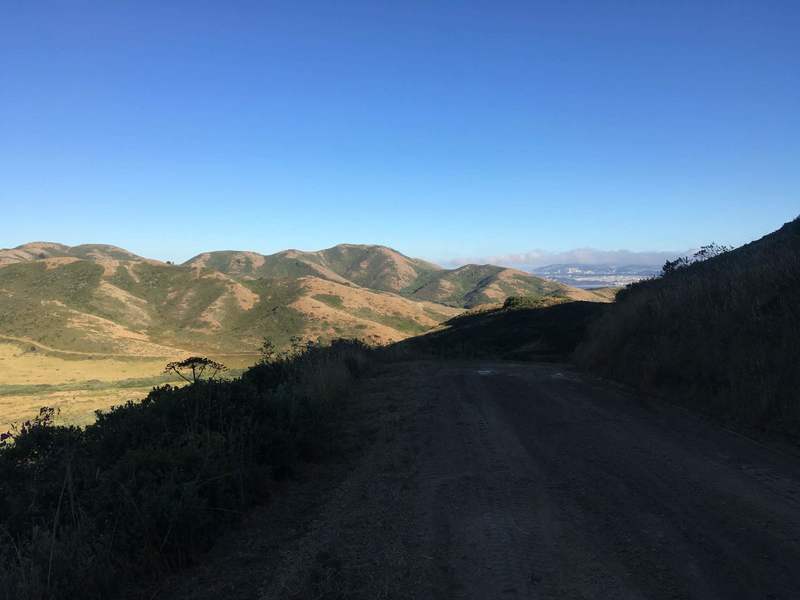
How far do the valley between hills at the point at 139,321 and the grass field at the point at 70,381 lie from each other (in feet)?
0.51

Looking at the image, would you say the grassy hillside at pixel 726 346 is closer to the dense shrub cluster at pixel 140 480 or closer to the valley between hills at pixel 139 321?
the dense shrub cluster at pixel 140 480

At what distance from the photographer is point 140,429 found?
6633mm

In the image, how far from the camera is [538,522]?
15.2ft

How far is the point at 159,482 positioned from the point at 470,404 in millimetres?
6659

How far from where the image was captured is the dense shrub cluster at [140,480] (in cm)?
393

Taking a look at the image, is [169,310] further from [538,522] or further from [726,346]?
[538,522]

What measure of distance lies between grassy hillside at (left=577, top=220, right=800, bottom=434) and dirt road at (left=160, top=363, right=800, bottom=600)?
3.36ft

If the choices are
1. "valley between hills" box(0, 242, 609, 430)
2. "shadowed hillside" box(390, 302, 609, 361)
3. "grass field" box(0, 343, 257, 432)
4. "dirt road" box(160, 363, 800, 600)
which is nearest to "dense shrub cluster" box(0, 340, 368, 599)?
"dirt road" box(160, 363, 800, 600)

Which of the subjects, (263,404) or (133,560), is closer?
(133,560)

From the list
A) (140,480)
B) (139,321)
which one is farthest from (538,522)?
(139,321)

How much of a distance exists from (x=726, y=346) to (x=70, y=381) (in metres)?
73.0

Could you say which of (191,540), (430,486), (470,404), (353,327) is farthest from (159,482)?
(353,327)

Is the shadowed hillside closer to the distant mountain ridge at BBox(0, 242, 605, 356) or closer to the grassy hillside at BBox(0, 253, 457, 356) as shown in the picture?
the distant mountain ridge at BBox(0, 242, 605, 356)

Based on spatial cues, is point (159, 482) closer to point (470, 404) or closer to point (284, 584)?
point (284, 584)
